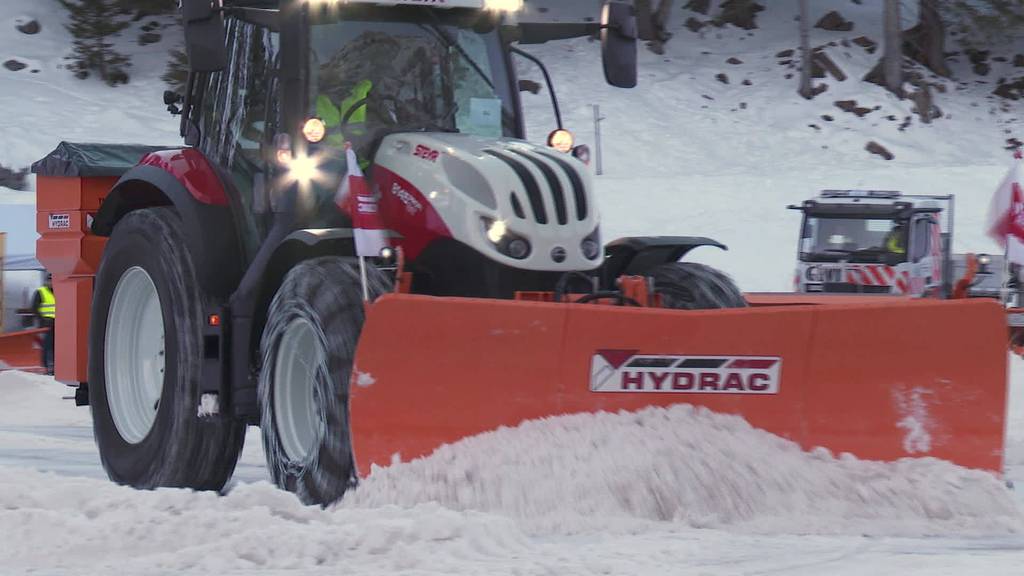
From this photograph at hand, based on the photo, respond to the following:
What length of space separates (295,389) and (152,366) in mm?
1621

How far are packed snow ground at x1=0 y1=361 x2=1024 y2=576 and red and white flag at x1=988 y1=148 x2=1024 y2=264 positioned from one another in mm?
1264

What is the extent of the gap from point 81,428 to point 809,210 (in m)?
12.7

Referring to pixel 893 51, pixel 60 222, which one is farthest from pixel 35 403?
pixel 893 51

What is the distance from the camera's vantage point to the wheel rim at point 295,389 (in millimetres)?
6414

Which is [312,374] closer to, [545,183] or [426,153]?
[426,153]

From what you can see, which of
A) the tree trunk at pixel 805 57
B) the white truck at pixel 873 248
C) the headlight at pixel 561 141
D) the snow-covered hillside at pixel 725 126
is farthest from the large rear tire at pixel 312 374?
the tree trunk at pixel 805 57

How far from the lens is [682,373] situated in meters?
6.18

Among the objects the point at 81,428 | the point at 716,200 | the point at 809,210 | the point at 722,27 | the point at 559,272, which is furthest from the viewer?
the point at 722,27

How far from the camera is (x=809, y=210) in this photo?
21953mm

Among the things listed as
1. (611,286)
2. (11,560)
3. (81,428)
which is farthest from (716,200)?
(11,560)

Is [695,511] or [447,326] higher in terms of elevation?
[447,326]

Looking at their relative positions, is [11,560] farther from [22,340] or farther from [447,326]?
[22,340]

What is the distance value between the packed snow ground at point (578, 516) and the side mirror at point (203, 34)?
165cm

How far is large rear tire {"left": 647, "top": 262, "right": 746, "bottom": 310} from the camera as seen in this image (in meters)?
7.25
